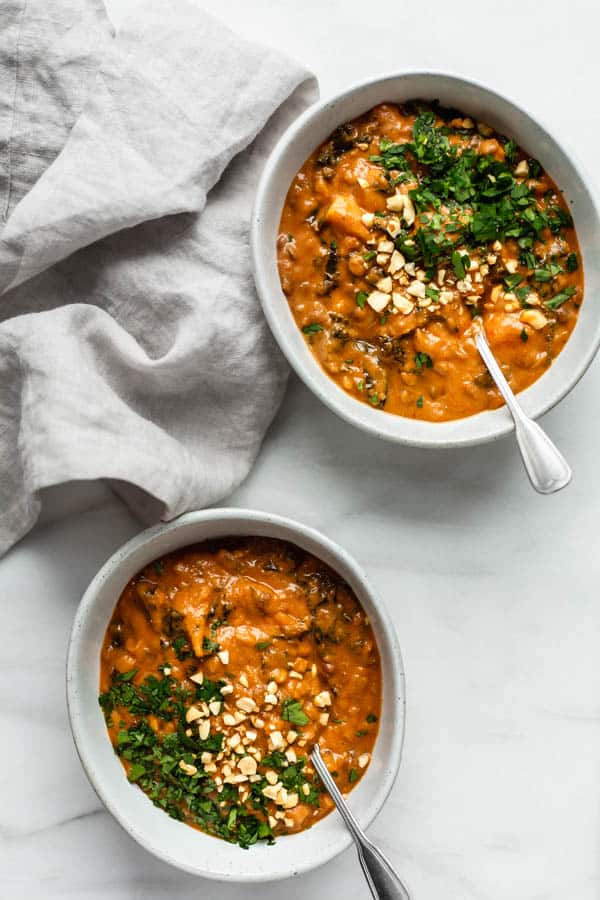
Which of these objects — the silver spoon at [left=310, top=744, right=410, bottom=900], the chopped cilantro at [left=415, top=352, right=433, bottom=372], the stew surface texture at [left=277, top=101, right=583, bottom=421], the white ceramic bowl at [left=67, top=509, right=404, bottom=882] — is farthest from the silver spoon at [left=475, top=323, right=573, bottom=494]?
the silver spoon at [left=310, top=744, right=410, bottom=900]

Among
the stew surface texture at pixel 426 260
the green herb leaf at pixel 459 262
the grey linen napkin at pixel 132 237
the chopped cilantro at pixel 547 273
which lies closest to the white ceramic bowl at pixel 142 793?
the grey linen napkin at pixel 132 237

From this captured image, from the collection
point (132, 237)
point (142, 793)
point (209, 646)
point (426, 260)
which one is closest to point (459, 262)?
point (426, 260)

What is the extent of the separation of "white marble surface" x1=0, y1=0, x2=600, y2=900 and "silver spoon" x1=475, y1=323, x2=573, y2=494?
1.28 ft

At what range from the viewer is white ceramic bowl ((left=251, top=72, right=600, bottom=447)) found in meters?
2.62

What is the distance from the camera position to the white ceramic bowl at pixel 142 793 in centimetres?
263

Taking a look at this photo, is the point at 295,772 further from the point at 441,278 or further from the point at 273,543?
the point at 441,278

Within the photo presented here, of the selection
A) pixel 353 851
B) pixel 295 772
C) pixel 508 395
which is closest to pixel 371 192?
pixel 508 395

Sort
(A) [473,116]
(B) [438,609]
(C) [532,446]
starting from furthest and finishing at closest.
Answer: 1. (B) [438,609]
2. (A) [473,116]
3. (C) [532,446]

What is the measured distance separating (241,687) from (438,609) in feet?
2.39

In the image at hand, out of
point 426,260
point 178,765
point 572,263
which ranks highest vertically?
point 572,263

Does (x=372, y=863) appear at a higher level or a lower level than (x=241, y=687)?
lower

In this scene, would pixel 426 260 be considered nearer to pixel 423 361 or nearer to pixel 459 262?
pixel 459 262

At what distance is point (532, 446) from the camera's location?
2625 mm

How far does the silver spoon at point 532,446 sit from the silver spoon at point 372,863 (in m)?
1.07
